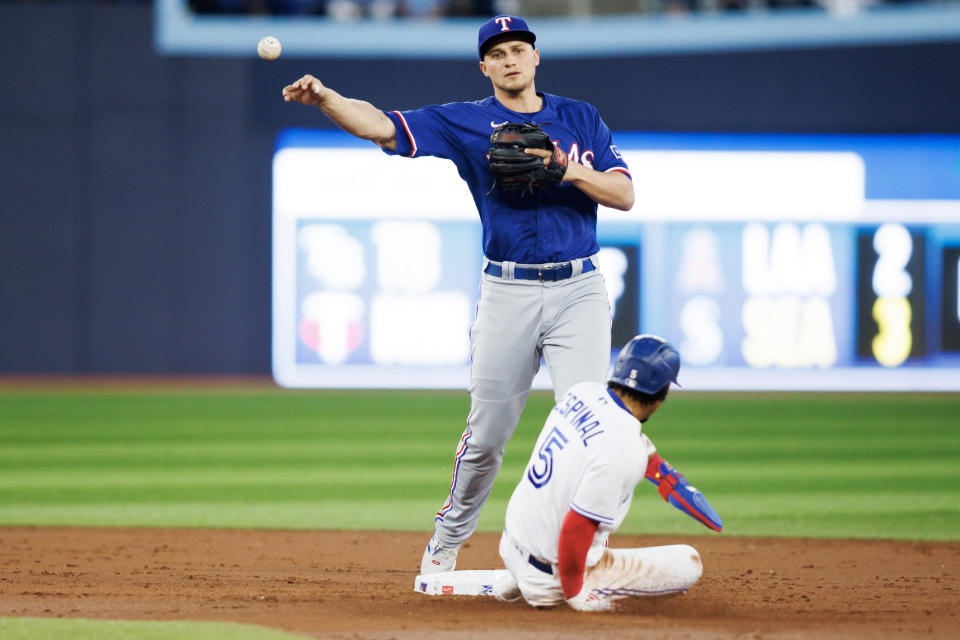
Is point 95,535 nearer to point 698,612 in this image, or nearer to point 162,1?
point 698,612

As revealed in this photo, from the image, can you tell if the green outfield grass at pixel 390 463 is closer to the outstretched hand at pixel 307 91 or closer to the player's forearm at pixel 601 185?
the player's forearm at pixel 601 185

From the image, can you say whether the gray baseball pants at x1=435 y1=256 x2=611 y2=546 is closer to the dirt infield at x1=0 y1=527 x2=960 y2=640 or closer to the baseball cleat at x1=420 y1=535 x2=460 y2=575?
the baseball cleat at x1=420 y1=535 x2=460 y2=575

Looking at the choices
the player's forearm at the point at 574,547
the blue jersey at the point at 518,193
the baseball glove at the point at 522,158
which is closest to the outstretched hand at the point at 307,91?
the blue jersey at the point at 518,193

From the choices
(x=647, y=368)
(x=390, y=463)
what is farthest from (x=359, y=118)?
(x=390, y=463)

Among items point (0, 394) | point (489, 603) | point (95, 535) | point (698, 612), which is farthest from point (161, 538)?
point (0, 394)

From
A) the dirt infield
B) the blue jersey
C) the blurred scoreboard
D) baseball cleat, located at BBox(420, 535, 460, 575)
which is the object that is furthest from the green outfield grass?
the blue jersey
